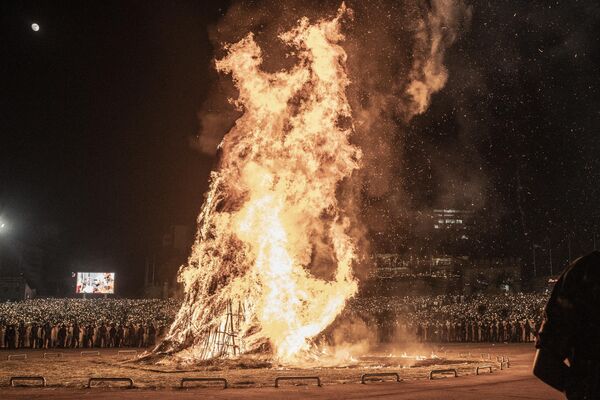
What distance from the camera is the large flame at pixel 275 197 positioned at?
66.8 ft

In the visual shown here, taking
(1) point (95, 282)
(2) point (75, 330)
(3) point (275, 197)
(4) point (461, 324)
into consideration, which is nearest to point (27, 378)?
(3) point (275, 197)

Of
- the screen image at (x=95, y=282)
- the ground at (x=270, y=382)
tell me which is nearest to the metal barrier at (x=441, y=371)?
the ground at (x=270, y=382)

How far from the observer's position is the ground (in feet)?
42.2

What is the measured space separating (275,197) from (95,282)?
54267 millimetres

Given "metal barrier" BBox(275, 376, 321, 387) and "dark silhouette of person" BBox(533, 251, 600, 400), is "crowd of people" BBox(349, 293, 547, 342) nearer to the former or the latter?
"metal barrier" BBox(275, 376, 321, 387)

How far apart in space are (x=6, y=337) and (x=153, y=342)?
258 inches

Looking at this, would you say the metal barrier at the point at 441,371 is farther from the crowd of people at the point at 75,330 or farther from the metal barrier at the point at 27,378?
the crowd of people at the point at 75,330

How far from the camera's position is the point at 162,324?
1141 inches

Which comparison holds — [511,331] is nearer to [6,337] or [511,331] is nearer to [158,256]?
[6,337]

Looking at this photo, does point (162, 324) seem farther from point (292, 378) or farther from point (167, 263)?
point (167, 263)

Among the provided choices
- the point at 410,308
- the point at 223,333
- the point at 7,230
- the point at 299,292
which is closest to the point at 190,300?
the point at 223,333

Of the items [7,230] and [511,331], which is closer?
[511,331]

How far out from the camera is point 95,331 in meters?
28.2

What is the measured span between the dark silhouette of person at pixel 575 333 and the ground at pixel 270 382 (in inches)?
400
